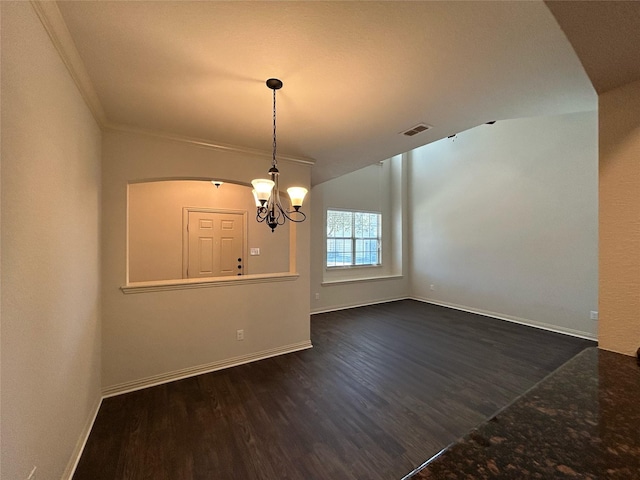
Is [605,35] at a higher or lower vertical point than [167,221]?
higher

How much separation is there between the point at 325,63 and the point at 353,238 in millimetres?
4809

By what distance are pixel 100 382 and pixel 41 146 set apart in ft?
7.24

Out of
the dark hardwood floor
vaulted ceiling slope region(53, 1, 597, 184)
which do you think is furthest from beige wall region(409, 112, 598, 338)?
vaulted ceiling slope region(53, 1, 597, 184)

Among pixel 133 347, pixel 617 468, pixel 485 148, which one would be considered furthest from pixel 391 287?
pixel 617 468

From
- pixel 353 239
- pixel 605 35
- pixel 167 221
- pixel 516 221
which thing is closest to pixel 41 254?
pixel 605 35

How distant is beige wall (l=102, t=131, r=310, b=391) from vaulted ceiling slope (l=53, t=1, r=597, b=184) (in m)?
0.33

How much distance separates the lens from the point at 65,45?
1436mm

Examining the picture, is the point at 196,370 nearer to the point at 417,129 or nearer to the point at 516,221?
the point at 417,129

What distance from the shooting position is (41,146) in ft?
4.21

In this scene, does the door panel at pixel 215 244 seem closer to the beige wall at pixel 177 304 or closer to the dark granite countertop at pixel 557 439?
the beige wall at pixel 177 304

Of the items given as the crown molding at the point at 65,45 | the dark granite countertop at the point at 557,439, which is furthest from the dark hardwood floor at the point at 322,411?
the crown molding at the point at 65,45

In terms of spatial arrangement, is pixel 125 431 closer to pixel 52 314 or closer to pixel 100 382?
pixel 100 382

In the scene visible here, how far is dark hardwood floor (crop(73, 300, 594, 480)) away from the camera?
1709mm

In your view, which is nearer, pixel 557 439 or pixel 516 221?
pixel 557 439
